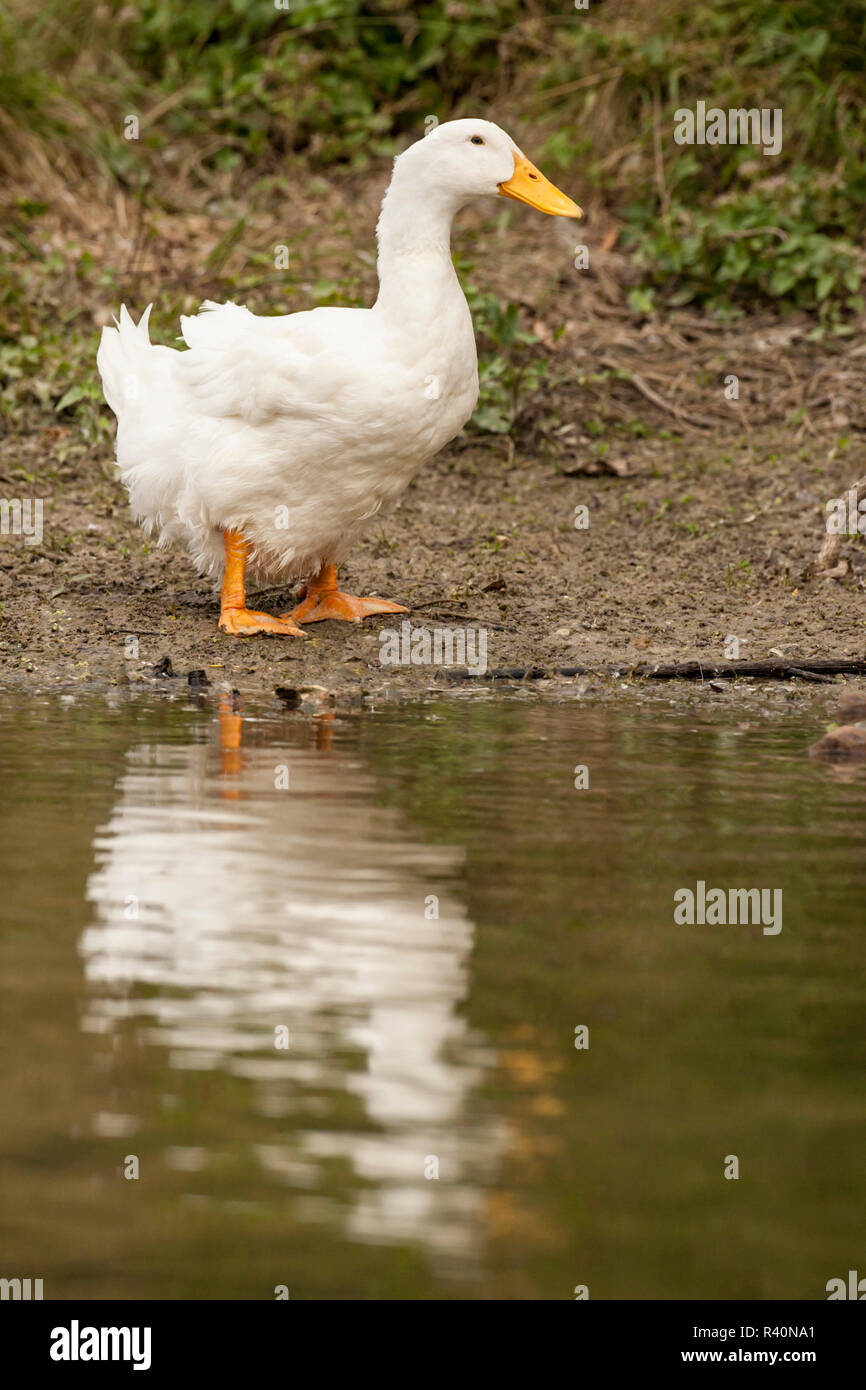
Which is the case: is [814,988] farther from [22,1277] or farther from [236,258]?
[236,258]

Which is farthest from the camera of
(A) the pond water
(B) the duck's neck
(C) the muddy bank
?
(C) the muddy bank

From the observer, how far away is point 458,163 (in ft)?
23.4

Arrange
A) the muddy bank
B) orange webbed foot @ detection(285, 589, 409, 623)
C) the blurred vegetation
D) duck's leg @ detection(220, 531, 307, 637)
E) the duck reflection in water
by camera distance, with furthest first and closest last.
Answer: the blurred vegetation, orange webbed foot @ detection(285, 589, 409, 623), duck's leg @ detection(220, 531, 307, 637), the muddy bank, the duck reflection in water

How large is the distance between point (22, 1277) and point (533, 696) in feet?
14.4

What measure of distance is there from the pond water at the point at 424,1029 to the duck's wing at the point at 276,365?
1.66m

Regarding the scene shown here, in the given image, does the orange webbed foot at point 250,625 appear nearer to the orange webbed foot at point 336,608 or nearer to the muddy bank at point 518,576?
the muddy bank at point 518,576

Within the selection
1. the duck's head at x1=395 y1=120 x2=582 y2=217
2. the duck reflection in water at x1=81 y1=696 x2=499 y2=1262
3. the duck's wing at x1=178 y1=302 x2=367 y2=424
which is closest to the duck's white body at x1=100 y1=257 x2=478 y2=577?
the duck's wing at x1=178 y1=302 x2=367 y2=424

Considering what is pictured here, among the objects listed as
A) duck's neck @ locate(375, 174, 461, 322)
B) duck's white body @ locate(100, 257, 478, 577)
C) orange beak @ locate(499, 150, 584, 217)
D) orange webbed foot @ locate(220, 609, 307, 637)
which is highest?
orange beak @ locate(499, 150, 584, 217)

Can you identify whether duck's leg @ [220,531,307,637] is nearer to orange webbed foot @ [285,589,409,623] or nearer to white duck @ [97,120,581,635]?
white duck @ [97,120,581,635]

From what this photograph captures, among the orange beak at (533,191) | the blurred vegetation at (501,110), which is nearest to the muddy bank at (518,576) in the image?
the blurred vegetation at (501,110)

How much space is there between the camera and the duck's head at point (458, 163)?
280 inches

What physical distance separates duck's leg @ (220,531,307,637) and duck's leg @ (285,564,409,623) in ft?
0.55

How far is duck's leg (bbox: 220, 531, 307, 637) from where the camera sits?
24.4 ft

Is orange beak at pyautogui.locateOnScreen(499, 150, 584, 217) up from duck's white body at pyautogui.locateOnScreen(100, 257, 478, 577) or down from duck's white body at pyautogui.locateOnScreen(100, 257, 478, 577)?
up
